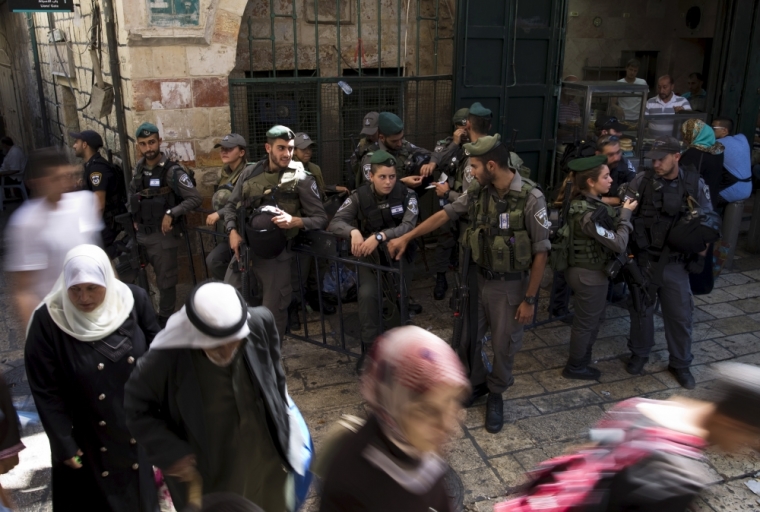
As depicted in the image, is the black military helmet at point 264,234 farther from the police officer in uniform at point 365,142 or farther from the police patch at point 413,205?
the police officer in uniform at point 365,142

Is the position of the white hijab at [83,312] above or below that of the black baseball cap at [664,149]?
below

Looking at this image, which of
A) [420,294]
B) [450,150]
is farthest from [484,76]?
[420,294]

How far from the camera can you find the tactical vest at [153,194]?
5957 mm

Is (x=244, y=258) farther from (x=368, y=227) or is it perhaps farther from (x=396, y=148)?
(x=396, y=148)

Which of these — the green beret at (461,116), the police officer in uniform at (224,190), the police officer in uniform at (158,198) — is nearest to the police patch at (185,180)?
the police officer in uniform at (158,198)

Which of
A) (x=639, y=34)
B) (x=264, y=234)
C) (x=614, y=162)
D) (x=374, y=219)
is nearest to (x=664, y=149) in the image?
(x=614, y=162)

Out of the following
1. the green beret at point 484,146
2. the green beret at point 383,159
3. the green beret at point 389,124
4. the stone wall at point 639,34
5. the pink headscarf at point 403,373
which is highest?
the stone wall at point 639,34

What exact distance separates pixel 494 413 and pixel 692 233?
206 cm

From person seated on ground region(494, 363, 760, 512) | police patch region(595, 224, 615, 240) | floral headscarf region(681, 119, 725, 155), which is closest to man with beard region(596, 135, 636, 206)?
floral headscarf region(681, 119, 725, 155)

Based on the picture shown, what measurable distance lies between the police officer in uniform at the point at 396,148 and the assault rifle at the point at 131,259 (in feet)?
7.47

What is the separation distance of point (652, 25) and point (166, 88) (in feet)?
28.4

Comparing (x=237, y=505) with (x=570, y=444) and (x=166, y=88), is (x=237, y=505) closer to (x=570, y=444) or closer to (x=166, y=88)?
(x=570, y=444)

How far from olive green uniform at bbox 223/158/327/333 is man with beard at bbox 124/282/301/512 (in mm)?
2379

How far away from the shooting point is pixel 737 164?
7.21m
